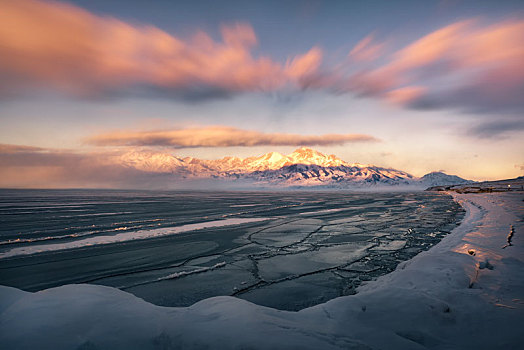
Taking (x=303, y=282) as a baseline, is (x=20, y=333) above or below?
above

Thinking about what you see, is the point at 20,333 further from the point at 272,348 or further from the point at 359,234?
the point at 359,234

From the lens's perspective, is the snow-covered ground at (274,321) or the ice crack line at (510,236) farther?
the ice crack line at (510,236)

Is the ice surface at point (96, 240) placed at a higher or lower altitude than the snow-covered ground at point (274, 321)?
lower

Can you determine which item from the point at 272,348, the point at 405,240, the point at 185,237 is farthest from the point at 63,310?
the point at 405,240

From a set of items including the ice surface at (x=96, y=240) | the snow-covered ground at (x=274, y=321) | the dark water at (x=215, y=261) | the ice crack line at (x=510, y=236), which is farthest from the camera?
the ice surface at (x=96, y=240)

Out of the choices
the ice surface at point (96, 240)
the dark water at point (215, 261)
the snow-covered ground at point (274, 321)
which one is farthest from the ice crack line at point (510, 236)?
the ice surface at point (96, 240)

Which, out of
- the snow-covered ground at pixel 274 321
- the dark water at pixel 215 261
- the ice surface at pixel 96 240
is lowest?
the ice surface at pixel 96 240

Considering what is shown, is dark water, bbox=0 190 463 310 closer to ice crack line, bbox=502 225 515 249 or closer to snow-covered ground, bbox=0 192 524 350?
snow-covered ground, bbox=0 192 524 350

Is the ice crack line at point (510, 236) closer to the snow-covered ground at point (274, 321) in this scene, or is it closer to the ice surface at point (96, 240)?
the snow-covered ground at point (274, 321)

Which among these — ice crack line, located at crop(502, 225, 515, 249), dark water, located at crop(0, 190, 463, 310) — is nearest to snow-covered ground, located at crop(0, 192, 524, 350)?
dark water, located at crop(0, 190, 463, 310)
